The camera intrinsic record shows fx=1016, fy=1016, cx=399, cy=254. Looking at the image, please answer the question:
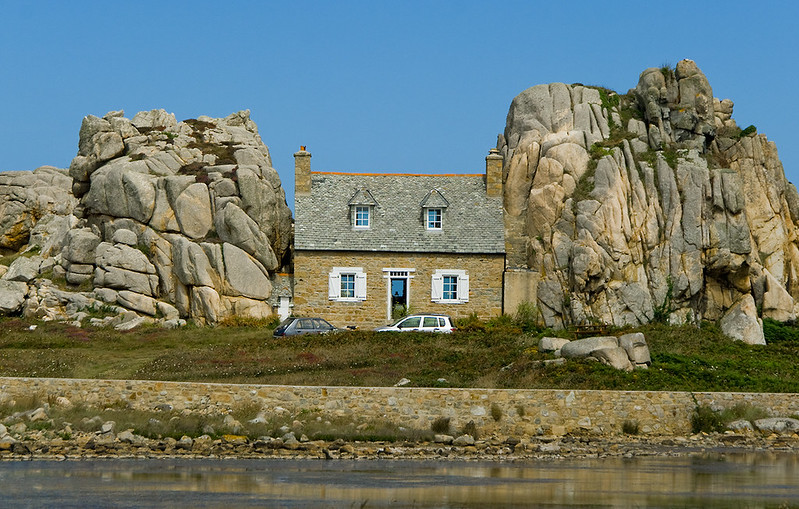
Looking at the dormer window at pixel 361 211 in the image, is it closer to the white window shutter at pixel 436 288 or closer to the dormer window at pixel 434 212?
the dormer window at pixel 434 212

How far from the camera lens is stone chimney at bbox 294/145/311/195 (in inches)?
2010

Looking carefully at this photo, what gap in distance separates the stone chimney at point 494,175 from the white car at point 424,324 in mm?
9984

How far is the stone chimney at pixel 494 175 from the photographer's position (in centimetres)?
5175

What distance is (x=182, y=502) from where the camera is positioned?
21203 millimetres

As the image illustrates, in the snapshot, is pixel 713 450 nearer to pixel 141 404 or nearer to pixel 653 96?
pixel 141 404

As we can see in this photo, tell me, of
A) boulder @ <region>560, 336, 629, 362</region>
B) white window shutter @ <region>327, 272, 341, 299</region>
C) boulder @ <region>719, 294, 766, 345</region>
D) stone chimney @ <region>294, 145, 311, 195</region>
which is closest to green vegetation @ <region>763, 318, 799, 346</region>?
boulder @ <region>719, 294, 766, 345</region>

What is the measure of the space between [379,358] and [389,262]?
10.7 m

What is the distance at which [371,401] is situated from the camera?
3222 cm

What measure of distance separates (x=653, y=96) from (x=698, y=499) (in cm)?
3312

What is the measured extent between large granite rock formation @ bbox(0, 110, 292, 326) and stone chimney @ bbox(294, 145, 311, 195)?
4.40 feet

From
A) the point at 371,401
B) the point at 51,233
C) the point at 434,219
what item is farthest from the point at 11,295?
the point at 371,401

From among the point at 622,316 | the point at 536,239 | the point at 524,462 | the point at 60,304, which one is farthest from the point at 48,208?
the point at 524,462

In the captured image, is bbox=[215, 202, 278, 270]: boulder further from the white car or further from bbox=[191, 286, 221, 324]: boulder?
the white car

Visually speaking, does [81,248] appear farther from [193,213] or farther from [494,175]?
[494,175]
